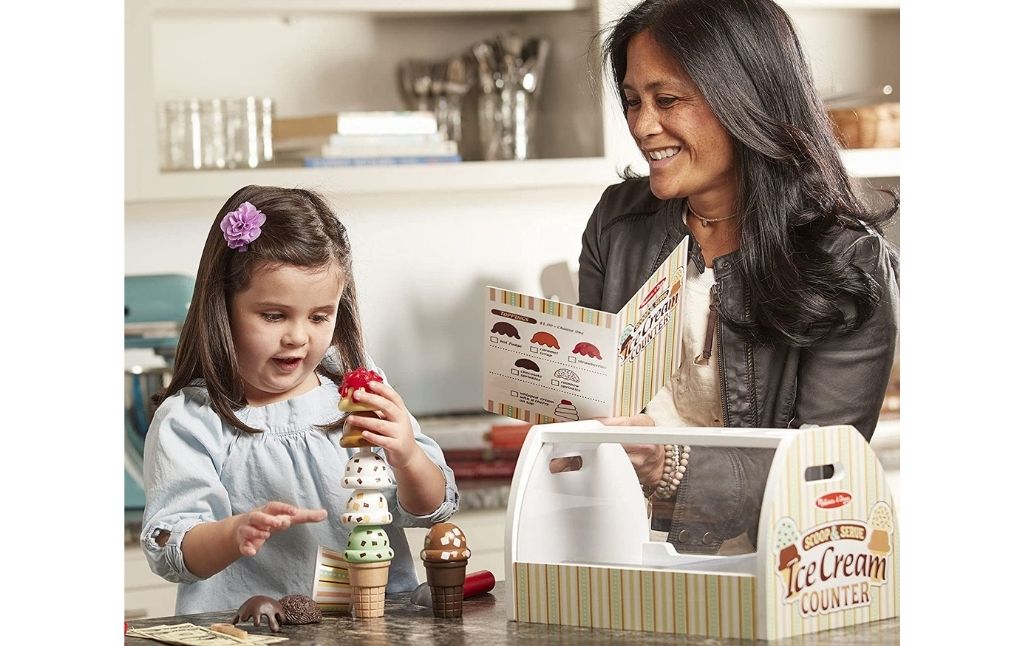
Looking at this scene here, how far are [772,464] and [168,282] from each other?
6.46 feet

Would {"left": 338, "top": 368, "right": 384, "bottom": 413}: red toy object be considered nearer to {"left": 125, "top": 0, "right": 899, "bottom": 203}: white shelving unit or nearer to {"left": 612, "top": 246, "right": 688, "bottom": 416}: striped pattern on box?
{"left": 612, "top": 246, "right": 688, "bottom": 416}: striped pattern on box

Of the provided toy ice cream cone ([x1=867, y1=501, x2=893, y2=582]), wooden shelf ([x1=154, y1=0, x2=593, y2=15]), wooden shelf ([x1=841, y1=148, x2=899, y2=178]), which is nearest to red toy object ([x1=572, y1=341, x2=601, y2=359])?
toy ice cream cone ([x1=867, y1=501, x2=893, y2=582])

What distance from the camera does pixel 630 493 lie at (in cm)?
135

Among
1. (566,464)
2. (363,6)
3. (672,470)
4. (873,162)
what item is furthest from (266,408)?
(873,162)

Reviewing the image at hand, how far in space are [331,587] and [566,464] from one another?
0.91 feet

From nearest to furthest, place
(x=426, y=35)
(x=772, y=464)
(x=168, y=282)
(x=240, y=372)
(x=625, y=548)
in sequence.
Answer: (x=772, y=464) < (x=625, y=548) < (x=240, y=372) < (x=168, y=282) < (x=426, y=35)

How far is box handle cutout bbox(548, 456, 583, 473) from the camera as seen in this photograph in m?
1.35

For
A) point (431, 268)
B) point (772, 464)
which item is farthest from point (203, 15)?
point (772, 464)

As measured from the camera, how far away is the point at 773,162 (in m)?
1.76

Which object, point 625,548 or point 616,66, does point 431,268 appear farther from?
point 625,548

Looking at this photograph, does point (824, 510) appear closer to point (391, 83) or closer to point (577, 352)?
point (577, 352)

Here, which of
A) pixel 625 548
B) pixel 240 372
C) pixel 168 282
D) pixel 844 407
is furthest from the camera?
pixel 168 282

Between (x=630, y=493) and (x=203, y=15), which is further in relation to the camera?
(x=203, y=15)

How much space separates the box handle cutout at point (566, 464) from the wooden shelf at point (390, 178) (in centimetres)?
162
